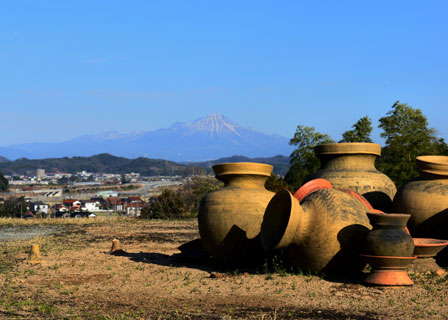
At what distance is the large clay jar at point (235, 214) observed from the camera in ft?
36.6

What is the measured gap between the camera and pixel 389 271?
916 centimetres

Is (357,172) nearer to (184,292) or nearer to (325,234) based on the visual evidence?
(325,234)

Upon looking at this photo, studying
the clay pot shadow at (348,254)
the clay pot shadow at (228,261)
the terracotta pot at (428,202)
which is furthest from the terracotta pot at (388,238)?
the clay pot shadow at (228,261)

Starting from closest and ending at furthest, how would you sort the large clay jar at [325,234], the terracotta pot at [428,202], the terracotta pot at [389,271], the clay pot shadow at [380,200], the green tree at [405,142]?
the terracotta pot at [389,271] → the large clay jar at [325,234] → the terracotta pot at [428,202] → the clay pot shadow at [380,200] → the green tree at [405,142]

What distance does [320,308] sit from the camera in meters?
7.82

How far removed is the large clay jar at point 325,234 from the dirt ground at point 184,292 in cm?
29

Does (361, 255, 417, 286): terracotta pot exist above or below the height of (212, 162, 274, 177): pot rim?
below

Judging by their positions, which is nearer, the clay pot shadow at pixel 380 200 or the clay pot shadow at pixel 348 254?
the clay pot shadow at pixel 348 254

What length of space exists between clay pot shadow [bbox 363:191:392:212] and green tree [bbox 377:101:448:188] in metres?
17.9

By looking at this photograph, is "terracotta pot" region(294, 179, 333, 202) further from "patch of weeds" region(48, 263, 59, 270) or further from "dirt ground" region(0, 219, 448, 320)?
"patch of weeds" region(48, 263, 59, 270)

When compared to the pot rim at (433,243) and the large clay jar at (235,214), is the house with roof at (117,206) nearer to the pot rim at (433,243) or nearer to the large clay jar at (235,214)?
the large clay jar at (235,214)

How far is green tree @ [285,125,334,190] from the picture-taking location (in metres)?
37.0

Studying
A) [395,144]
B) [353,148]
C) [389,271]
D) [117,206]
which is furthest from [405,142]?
[117,206]

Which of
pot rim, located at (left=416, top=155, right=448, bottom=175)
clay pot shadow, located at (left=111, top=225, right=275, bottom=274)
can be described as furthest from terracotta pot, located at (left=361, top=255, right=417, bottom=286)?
pot rim, located at (left=416, top=155, right=448, bottom=175)
